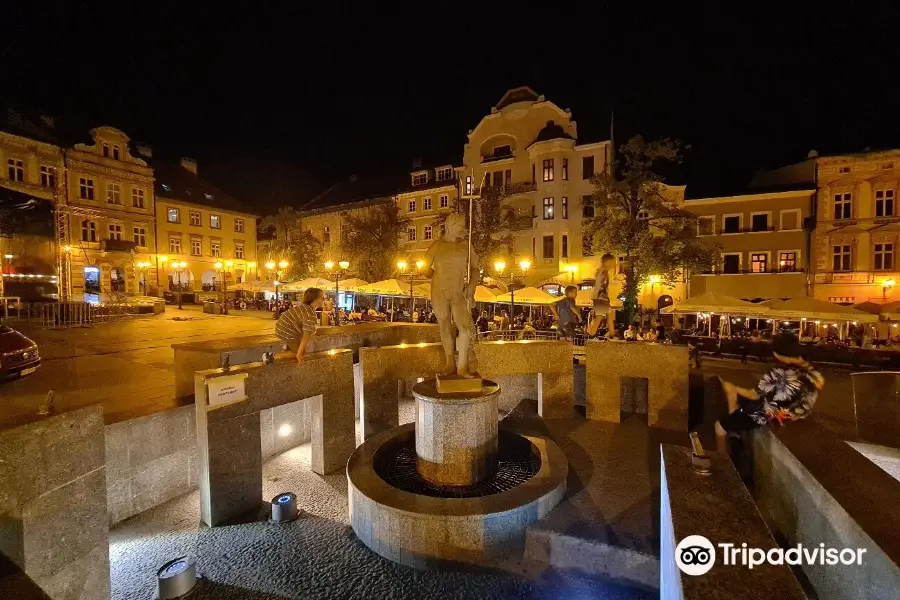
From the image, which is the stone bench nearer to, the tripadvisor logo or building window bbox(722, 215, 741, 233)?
the tripadvisor logo

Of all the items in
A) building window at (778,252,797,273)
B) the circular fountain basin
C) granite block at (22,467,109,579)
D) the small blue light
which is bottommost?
the small blue light

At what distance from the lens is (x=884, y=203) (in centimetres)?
2764

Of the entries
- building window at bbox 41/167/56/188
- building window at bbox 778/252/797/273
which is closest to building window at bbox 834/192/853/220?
building window at bbox 778/252/797/273

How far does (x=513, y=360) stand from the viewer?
30.1 feet

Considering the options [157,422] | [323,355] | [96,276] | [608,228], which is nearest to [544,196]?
[608,228]

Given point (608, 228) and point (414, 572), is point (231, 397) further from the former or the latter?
point (608, 228)

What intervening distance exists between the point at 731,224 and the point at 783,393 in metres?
32.3

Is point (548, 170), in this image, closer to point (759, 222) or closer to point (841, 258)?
point (759, 222)

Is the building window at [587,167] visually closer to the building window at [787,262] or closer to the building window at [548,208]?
the building window at [548,208]

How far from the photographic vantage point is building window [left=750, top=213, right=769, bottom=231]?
30.9m

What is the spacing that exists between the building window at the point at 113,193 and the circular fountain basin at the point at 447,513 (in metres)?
44.8

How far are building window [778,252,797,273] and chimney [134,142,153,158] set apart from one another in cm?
5971

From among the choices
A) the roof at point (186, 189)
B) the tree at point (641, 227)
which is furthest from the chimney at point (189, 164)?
the tree at point (641, 227)

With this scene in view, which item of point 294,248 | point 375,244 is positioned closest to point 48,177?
point 294,248
